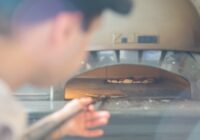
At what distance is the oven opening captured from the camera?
1.74 meters

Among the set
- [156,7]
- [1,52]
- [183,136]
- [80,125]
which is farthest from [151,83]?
[1,52]

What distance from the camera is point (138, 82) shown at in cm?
183

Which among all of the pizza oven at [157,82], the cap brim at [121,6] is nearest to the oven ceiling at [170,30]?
the pizza oven at [157,82]

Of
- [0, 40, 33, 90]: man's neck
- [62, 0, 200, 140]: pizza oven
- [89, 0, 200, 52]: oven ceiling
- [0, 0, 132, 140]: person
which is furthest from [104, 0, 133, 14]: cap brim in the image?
[62, 0, 200, 140]: pizza oven

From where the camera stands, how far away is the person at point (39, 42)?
52 centimetres

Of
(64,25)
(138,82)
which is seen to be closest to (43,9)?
(64,25)

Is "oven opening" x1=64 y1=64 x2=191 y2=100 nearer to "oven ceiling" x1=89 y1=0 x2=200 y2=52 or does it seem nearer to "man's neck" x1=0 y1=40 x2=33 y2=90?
"oven ceiling" x1=89 y1=0 x2=200 y2=52

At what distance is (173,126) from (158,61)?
10.3 inches

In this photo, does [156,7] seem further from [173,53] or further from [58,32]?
[58,32]

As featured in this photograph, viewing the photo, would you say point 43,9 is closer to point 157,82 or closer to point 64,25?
point 64,25

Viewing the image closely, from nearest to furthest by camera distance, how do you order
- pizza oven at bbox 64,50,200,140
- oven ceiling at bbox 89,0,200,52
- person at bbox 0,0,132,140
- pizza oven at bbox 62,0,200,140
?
person at bbox 0,0,132,140 < oven ceiling at bbox 89,0,200,52 < pizza oven at bbox 62,0,200,140 < pizza oven at bbox 64,50,200,140

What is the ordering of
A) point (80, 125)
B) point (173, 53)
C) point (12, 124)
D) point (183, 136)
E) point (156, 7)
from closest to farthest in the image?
point (12, 124), point (80, 125), point (156, 7), point (173, 53), point (183, 136)

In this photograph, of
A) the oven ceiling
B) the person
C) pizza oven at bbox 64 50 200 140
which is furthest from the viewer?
pizza oven at bbox 64 50 200 140

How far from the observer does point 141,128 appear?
1.74 meters
